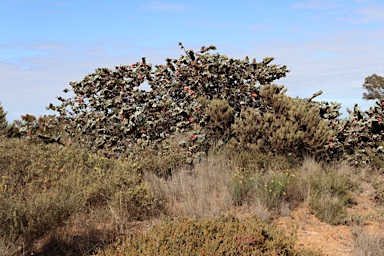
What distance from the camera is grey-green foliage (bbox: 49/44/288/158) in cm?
905

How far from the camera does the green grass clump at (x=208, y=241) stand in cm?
428

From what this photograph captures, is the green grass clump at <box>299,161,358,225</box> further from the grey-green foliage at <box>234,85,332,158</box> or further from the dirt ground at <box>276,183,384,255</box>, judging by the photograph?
the grey-green foliage at <box>234,85,332,158</box>

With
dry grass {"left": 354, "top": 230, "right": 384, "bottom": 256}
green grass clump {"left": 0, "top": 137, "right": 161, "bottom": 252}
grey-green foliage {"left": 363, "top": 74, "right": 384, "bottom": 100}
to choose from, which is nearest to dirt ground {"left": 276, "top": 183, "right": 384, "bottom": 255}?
dry grass {"left": 354, "top": 230, "right": 384, "bottom": 256}

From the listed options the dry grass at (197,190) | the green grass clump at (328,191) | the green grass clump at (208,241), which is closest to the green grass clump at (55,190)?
the dry grass at (197,190)

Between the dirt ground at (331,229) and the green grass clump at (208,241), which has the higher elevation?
the green grass clump at (208,241)

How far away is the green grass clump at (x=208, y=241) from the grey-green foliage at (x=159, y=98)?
3.85 m

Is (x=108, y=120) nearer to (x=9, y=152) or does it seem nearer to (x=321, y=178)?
(x=9, y=152)

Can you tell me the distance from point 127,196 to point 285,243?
2374 mm

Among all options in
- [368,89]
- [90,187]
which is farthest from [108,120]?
[368,89]

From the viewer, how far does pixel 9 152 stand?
25.3 ft

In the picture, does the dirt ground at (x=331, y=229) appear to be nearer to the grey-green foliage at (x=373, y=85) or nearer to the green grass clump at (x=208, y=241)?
the green grass clump at (x=208, y=241)

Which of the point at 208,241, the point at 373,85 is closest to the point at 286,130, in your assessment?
the point at 208,241

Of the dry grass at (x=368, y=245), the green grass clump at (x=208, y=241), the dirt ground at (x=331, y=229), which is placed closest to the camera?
the green grass clump at (x=208, y=241)

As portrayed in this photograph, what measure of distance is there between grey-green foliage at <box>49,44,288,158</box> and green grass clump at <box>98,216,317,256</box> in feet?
12.6
